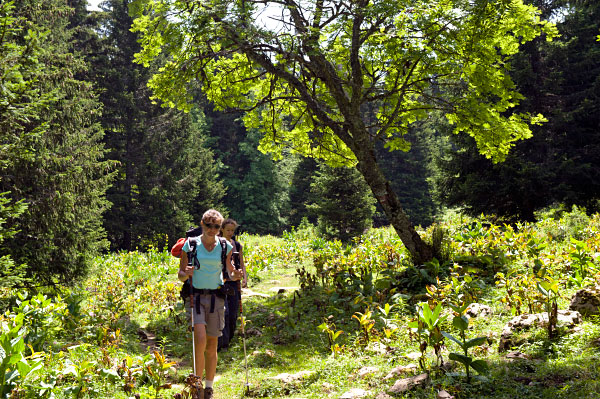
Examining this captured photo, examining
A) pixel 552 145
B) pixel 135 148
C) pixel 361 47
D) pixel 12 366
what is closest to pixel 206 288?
pixel 12 366

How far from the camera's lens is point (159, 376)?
4355 millimetres

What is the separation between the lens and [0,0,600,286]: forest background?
8492 mm

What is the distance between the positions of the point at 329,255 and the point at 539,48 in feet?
37.0

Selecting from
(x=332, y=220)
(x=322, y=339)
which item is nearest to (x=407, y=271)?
(x=322, y=339)

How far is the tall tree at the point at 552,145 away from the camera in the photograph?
14023 mm

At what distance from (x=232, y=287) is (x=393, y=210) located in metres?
3.81

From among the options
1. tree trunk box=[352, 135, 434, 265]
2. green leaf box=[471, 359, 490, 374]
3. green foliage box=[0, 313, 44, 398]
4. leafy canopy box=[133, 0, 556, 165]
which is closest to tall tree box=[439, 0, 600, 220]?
leafy canopy box=[133, 0, 556, 165]

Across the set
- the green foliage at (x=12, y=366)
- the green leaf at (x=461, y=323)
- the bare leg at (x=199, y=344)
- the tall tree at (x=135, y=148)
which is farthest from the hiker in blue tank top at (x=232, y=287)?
the tall tree at (x=135, y=148)

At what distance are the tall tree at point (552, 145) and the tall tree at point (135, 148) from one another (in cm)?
1372

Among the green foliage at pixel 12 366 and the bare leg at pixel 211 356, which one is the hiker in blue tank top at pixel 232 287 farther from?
the green foliage at pixel 12 366

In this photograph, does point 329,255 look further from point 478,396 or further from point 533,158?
point 533,158

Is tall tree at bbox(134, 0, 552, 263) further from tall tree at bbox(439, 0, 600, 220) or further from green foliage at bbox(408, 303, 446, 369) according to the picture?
tall tree at bbox(439, 0, 600, 220)

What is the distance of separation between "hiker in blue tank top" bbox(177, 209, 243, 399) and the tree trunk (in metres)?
4.56

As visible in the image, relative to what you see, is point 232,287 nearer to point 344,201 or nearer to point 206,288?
point 206,288
